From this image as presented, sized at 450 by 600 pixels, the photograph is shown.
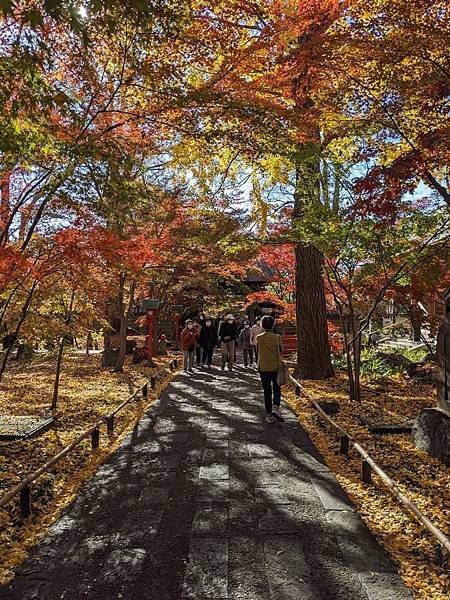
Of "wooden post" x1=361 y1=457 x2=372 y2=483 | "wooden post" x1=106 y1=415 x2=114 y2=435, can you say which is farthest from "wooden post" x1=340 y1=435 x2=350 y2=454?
"wooden post" x1=106 y1=415 x2=114 y2=435

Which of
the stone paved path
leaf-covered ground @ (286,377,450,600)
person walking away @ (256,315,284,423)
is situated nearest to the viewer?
the stone paved path

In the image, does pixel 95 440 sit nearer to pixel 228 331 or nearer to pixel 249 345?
pixel 228 331

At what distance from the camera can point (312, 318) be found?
500 inches

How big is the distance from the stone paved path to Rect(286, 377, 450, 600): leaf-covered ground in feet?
0.59

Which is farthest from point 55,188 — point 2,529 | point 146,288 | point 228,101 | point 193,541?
point 146,288

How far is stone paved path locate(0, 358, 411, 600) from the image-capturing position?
10.6 ft

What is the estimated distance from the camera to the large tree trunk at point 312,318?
12.7m

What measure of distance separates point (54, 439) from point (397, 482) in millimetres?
5062

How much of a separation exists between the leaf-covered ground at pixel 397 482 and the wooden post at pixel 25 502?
10.3 feet

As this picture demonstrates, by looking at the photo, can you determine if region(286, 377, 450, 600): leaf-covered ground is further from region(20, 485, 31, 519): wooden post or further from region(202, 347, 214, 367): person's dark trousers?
region(202, 347, 214, 367): person's dark trousers

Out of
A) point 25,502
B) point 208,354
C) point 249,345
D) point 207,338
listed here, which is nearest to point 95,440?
point 25,502

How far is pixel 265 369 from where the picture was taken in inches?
309

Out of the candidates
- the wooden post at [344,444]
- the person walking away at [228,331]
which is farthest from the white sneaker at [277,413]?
the person walking away at [228,331]

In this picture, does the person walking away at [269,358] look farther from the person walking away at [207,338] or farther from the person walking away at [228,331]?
the person walking away at [207,338]
